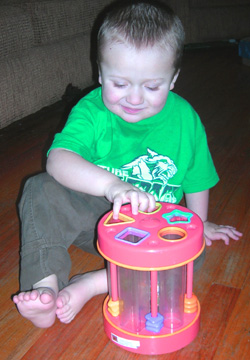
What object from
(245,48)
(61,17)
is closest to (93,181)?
(61,17)

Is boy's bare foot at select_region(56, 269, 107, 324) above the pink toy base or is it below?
below

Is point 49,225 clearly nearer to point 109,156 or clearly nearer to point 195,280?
point 109,156

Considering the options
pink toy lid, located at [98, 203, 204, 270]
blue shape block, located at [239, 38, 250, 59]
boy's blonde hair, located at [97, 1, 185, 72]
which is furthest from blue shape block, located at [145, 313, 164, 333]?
blue shape block, located at [239, 38, 250, 59]

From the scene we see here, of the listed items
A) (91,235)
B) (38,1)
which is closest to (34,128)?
(38,1)

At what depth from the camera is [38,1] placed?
1.71 metres

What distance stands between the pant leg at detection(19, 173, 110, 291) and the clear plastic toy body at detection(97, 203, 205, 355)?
122 millimetres

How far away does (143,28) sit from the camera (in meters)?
0.76

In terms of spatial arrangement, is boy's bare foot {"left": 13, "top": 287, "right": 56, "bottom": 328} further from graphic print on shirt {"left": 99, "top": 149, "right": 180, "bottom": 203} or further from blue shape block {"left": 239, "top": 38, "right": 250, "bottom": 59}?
blue shape block {"left": 239, "top": 38, "right": 250, "bottom": 59}

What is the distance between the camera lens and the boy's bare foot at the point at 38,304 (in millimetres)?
702

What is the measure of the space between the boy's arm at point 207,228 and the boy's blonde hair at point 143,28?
0.31m

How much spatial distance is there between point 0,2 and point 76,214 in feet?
3.93

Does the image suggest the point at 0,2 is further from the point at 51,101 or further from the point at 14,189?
the point at 14,189

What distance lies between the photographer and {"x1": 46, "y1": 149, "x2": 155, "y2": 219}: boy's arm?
26.7 inches

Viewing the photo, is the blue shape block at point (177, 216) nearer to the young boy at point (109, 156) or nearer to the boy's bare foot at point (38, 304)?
the young boy at point (109, 156)
